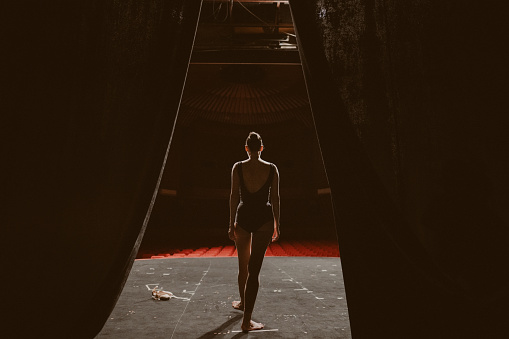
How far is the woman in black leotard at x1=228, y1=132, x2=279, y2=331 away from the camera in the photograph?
2.46m

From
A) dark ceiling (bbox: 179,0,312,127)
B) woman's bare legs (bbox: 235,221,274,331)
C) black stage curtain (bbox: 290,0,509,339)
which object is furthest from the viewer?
dark ceiling (bbox: 179,0,312,127)

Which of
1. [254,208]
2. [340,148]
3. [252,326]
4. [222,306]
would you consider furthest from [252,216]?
[222,306]

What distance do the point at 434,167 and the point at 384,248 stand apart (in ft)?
1.69

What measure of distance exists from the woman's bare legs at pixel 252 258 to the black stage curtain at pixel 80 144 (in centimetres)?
89

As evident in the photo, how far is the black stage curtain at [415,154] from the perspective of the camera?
5.58ft

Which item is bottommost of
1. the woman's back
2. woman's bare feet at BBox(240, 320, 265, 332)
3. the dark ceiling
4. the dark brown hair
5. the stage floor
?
the stage floor

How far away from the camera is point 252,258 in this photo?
246 cm

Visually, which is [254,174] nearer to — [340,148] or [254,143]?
[254,143]

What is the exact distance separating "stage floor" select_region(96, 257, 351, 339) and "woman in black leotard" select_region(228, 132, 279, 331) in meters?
0.29

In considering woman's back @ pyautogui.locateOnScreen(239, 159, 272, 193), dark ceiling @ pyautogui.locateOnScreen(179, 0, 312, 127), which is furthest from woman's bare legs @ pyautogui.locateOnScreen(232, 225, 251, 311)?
dark ceiling @ pyautogui.locateOnScreen(179, 0, 312, 127)

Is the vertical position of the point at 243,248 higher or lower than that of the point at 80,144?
lower

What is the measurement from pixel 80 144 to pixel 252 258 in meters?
1.37

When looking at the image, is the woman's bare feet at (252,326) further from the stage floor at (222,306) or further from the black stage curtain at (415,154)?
the black stage curtain at (415,154)

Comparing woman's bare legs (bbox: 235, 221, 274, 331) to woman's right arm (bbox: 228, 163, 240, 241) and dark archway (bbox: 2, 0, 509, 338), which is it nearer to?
woman's right arm (bbox: 228, 163, 240, 241)
